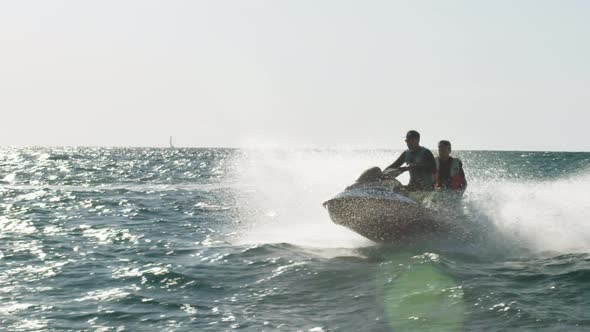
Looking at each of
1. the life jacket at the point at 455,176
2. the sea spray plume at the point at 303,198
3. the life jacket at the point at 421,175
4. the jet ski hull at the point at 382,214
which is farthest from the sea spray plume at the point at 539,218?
the sea spray plume at the point at 303,198

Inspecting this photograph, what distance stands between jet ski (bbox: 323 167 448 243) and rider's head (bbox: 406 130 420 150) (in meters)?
0.89

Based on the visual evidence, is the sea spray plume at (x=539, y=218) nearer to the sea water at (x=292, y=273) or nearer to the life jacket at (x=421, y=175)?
the sea water at (x=292, y=273)

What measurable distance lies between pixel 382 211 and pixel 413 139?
1.80 metres

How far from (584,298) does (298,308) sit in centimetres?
354

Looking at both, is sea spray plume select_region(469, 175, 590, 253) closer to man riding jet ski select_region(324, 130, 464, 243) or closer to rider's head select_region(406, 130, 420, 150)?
man riding jet ski select_region(324, 130, 464, 243)

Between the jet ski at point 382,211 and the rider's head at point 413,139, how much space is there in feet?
2.92

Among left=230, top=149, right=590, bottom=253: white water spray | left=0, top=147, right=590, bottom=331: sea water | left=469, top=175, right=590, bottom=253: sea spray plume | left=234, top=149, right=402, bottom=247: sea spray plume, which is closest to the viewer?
left=0, top=147, right=590, bottom=331: sea water

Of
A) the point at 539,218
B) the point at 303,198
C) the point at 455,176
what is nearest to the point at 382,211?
the point at 455,176

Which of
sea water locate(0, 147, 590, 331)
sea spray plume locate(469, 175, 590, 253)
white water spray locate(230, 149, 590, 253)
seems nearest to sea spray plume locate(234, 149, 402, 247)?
white water spray locate(230, 149, 590, 253)

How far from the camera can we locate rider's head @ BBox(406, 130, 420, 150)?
44.9 ft

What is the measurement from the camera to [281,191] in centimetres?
3250

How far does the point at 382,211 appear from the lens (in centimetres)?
1277

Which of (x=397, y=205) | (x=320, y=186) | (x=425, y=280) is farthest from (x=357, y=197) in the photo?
(x=320, y=186)

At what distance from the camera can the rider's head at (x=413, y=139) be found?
44.9ft
